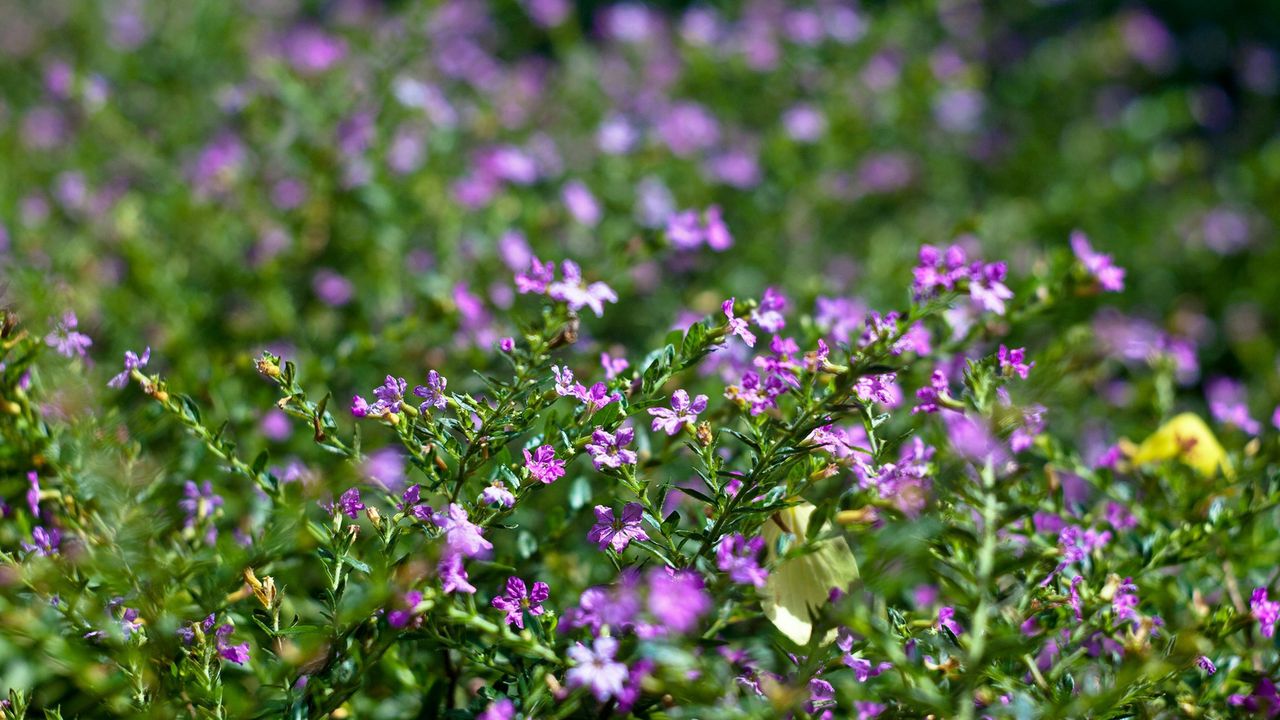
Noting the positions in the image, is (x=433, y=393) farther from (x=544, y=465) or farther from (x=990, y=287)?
(x=990, y=287)

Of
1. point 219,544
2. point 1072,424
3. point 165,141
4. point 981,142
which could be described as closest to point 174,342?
point 219,544

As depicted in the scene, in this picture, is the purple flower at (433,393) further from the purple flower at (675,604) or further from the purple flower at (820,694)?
the purple flower at (820,694)

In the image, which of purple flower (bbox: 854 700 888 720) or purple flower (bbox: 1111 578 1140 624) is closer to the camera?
purple flower (bbox: 854 700 888 720)

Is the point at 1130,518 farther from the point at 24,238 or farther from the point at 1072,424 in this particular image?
the point at 24,238

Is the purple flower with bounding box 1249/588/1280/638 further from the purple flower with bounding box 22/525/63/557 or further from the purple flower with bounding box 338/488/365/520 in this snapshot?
the purple flower with bounding box 22/525/63/557

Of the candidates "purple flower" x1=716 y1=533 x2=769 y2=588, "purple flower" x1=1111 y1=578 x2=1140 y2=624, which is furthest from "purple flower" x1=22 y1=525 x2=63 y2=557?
"purple flower" x1=1111 y1=578 x2=1140 y2=624

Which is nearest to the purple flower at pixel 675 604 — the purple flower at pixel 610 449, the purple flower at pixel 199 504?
the purple flower at pixel 610 449
